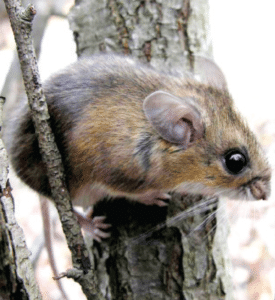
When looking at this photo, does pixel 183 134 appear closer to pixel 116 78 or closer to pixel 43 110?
pixel 116 78

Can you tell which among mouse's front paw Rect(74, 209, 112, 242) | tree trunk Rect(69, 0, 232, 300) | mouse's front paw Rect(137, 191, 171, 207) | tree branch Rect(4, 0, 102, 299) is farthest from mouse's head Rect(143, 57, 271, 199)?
tree branch Rect(4, 0, 102, 299)

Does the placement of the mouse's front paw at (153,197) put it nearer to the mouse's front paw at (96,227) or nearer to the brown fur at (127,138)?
the brown fur at (127,138)

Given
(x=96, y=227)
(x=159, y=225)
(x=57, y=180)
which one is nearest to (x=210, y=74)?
(x=159, y=225)

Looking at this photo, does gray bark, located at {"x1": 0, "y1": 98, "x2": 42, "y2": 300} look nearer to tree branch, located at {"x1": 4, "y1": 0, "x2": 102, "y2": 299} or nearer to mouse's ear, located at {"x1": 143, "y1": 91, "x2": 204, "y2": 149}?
tree branch, located at {"x1": 4, "y1": 0, "x2": 102, "y2": 299}

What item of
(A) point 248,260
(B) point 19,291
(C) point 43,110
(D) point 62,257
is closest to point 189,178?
(C) point 43,110

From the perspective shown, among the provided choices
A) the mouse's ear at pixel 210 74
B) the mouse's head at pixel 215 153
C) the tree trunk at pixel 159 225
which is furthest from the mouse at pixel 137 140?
the tree trunk at pixel 159 225

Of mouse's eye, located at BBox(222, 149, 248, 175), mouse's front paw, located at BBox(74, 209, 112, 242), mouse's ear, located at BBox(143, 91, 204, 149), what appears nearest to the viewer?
mouse's ear, located at BBox(143, 91, 204, 149)
